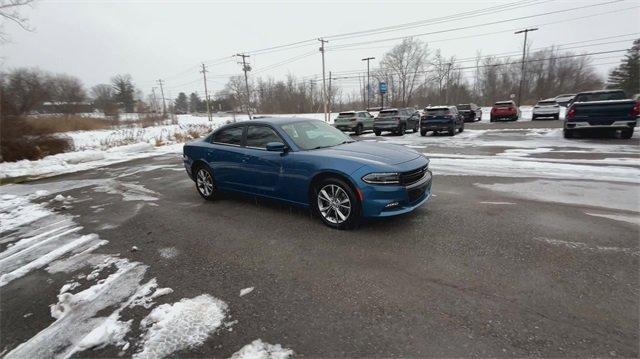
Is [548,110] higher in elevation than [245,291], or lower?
higher

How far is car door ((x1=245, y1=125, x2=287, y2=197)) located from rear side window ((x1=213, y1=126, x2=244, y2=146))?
9.1 inches

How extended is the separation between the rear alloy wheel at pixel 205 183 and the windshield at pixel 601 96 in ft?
47.8

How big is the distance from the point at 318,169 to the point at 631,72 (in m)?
78.7

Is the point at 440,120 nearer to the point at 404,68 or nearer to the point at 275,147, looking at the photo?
the point at 275,147

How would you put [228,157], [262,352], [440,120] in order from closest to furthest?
[262,352]
[228,157]
[440,120]

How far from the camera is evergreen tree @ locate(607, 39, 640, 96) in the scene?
185 ft

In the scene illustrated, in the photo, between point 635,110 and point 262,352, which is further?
point 635,110

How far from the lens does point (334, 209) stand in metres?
4.59

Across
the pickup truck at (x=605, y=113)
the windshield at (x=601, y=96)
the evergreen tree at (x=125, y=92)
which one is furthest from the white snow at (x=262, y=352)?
the evergreen tree at (x=125, y=92)

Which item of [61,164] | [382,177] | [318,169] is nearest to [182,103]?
[61,164]

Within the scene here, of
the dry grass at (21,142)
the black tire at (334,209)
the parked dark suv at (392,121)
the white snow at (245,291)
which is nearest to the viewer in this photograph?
the white snow at (245,291)

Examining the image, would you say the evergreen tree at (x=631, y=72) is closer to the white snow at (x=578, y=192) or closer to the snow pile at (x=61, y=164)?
the white snow at (x=578, y=192)

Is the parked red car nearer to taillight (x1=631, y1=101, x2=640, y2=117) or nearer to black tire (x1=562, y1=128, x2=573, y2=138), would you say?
black tire (x1=562, y1=128, x2=573, y2=138)

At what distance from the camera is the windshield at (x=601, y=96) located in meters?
12.5
